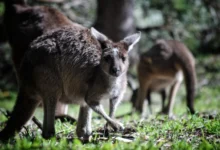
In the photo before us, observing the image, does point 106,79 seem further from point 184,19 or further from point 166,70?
point 184,19

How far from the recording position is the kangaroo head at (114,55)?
195 inches

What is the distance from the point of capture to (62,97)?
5363 millimetres

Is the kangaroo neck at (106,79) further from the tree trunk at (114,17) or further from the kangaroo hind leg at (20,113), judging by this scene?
Answer: the tree trunk at (114,17)

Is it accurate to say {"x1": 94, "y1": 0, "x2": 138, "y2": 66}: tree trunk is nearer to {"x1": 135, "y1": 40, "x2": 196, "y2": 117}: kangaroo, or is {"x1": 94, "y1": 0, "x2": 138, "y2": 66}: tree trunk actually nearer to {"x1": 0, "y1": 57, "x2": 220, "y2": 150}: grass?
{"x1": 135, "y1": 40, "x2": 196, "y2": 117}: kangaroo

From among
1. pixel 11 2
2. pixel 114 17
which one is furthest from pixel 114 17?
pixel 11 2

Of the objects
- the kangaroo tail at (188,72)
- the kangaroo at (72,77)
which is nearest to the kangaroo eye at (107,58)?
the kangaroo at (72,77)

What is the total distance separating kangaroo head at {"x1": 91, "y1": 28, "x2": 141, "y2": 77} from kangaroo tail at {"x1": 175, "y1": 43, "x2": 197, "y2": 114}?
3.36 meters

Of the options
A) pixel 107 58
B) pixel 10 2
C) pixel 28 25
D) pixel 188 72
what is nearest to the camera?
pixel 107 58

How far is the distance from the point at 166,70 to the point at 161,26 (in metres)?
4.72

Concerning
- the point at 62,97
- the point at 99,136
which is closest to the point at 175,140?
the point at 99,136

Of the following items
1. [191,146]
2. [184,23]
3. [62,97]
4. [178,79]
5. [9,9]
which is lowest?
[191,146]

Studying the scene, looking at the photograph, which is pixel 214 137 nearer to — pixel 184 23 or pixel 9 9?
pixel 9 9

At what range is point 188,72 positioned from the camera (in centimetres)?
865

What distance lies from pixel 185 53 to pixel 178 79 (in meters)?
0.60
